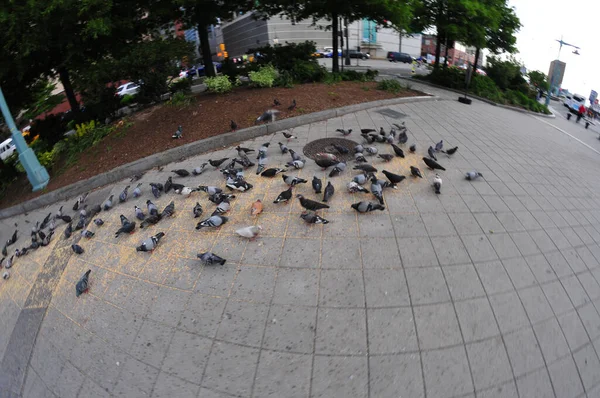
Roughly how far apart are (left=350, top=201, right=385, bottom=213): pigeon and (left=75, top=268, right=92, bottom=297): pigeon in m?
3.76

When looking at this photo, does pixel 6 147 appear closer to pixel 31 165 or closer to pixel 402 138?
pixel 31 165

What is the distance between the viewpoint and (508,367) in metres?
2.80

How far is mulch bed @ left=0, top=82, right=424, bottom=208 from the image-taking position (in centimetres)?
737

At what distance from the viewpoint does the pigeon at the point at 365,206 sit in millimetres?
4338

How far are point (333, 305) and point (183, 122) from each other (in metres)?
7.14

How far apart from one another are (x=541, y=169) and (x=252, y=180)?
711 centimetres

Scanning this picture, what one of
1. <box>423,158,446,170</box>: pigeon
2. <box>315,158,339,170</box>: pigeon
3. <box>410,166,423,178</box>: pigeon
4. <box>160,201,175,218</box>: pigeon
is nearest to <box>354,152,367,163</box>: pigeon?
<box>315,158,339,170</box>: pigeon

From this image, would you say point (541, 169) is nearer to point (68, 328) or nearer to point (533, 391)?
point (533, 391)

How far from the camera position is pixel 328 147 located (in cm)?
683

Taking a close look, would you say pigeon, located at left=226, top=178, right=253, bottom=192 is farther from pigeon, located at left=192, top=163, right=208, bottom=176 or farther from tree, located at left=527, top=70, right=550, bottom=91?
tree, located at left=527, top=70, right=550, bottom=91

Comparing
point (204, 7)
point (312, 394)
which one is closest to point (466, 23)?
point (204, 7)

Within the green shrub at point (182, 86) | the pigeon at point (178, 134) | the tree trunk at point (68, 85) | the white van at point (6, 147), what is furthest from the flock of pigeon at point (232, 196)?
the white van at point (6, 147)

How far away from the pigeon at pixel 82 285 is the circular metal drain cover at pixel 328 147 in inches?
174

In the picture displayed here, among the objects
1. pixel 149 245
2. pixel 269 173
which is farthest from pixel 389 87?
pixel 149 245
